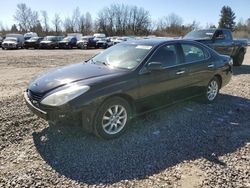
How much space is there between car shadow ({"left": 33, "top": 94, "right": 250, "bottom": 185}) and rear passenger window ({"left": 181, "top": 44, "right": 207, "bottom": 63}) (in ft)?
3.80

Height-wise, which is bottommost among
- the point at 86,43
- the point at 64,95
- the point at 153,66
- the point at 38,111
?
the point at 38,111

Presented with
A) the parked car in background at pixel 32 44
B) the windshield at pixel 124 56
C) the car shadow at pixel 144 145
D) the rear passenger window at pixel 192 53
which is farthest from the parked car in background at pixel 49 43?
the car shadow at pixel 144 145

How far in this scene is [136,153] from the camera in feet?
13.0

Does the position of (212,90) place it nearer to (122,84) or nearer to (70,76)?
(122,84)

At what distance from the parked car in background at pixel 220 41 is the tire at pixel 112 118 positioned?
7.90m

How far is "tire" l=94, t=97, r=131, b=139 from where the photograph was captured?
407 cm

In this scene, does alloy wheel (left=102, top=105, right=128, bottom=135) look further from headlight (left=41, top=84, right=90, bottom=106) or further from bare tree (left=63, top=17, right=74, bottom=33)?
bare tree (left=63, top=17, right=74, bottom=33)

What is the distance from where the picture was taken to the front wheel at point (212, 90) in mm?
6281

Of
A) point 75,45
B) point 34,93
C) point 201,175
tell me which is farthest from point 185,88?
point 75,45

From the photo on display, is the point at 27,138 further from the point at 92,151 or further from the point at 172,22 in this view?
the point at 172,22

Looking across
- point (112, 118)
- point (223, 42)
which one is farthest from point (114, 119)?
point (223, 42)

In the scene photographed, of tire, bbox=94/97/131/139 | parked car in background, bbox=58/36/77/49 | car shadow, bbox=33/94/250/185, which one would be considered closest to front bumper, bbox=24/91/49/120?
car shadow, bbox=33/94/250/185

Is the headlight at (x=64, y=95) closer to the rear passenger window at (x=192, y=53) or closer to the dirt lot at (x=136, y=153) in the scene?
the dirt lot at (x=136, y=153)

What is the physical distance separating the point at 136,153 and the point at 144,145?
30 cm
